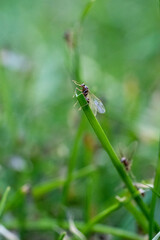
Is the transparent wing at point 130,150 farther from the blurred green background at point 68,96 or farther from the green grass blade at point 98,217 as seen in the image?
the green grass blade at point 98,217

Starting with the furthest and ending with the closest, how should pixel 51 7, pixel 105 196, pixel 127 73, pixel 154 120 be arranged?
pixel 51 7 → pixel 127 73 → pixel 154 120 → pixel 105 196

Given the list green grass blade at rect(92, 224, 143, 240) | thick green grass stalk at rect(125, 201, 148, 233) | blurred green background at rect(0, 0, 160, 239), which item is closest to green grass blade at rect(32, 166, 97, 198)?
blurred green background at rect(0, 0, 160, 239)

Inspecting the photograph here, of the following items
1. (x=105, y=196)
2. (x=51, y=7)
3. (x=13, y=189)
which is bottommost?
(x=105, y=196)

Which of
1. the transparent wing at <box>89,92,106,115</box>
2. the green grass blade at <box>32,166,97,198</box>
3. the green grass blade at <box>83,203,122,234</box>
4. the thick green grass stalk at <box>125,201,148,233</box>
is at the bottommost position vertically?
the thick green grass stalk at <box>125,201,148,233</box>

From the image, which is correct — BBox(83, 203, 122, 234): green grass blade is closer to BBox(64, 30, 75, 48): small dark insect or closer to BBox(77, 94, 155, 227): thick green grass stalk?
BBox(77, 94, 155, 227): thick green grass stalk

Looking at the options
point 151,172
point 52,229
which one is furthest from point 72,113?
point 52,229

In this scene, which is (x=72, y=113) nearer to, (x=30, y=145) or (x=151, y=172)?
(x=30, y=145)

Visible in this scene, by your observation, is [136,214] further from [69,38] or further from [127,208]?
[69,38]
